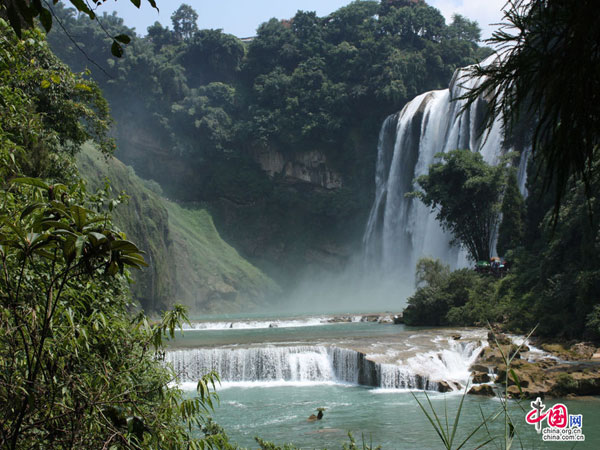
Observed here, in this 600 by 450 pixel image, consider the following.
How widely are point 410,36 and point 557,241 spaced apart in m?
40.1

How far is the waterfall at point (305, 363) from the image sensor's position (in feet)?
47.4

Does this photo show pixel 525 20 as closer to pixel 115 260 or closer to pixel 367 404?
pixel 115 260

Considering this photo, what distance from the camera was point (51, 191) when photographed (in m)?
2.26

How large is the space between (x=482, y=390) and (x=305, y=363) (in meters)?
5.00

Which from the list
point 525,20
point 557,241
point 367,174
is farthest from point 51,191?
point 367,174

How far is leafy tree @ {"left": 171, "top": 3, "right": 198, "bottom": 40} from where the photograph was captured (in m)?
67.5

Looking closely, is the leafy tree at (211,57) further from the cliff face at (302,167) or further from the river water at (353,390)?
the river water at (353,390)

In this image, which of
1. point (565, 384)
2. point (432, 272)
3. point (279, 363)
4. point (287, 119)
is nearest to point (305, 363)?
point (279, 363)

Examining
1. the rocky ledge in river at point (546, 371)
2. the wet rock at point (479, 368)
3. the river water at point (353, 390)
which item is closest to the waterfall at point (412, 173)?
the river water at point (353, 390)

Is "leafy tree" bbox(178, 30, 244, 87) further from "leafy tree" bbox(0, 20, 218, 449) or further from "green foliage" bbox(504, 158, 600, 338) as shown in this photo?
"leafy tree" bbox(0, 20, 218, 449)

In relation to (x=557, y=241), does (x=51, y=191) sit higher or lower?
lower

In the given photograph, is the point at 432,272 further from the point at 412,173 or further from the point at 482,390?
the point at 412,173

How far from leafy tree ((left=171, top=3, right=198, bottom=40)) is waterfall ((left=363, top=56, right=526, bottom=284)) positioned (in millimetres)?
35894

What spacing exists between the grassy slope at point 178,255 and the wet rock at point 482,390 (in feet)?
63.7
